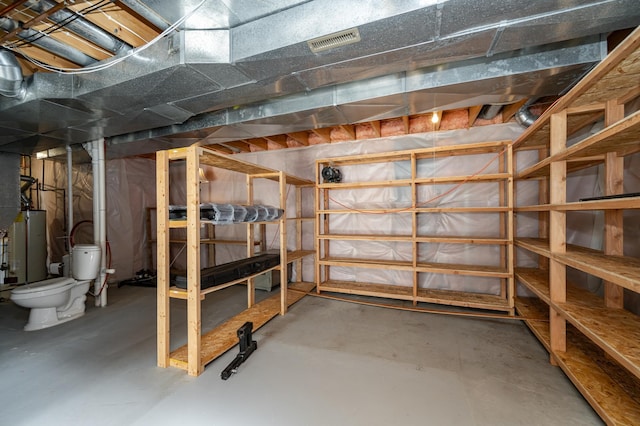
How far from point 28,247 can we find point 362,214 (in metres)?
4.97

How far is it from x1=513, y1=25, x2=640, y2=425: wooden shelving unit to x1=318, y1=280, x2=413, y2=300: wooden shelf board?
4.31 ft

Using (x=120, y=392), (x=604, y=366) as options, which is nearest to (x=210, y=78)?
(x=120, y=392)

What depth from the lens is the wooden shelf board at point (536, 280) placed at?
2.02 m

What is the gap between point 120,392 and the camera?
1.67 metres

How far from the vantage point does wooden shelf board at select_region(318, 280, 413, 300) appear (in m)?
3.24

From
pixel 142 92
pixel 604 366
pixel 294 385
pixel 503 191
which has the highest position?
pixel 142 92

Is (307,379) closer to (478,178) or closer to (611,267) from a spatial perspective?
(611,267)

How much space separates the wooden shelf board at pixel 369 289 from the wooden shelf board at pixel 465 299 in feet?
0.65

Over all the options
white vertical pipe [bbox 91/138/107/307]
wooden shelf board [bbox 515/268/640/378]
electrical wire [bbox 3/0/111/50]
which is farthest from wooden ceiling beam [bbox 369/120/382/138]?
white vertical pipe [bbox 91/138/107/307]

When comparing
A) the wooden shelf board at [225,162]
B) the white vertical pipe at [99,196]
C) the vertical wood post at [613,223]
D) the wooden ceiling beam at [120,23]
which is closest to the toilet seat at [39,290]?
the white vertical pipe at [99,196]

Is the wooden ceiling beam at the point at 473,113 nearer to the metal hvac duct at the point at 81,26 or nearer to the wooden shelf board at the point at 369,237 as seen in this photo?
the wooden shelf board at the point at 369,237

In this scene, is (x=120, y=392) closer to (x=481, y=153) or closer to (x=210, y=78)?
(x=210, y=78)

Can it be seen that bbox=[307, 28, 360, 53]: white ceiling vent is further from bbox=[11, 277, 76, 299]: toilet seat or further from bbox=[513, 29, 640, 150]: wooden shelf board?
bbox=[11, 277, 76, 299]: toilet seat

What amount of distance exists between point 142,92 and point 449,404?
9.99 feet
